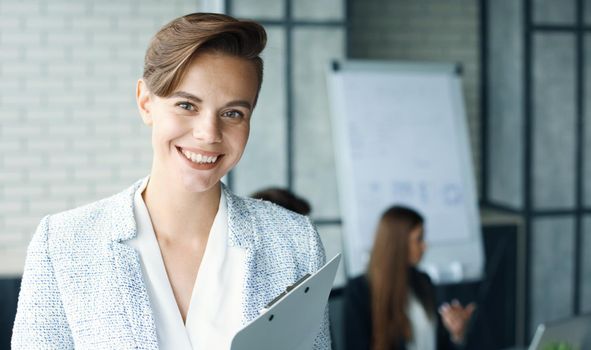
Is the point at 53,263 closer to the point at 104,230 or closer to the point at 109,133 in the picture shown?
the point at 104,230

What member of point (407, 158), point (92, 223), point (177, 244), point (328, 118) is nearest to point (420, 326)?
point (407, 158)

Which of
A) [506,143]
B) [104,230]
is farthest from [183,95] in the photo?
[506,143]

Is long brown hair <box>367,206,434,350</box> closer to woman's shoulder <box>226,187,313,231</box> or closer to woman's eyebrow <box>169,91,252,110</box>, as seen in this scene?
woman's shoulder <box>226,187,313,231</box>

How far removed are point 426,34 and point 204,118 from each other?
4004 mm

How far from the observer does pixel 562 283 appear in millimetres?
4766

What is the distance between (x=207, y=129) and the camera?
121 cm

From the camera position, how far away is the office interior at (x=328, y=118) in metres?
4.09

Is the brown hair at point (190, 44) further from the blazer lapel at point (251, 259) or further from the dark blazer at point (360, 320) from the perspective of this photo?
the dark blazer at point (360, 320)

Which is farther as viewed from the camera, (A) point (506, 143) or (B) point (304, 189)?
(A) point (506, 143)

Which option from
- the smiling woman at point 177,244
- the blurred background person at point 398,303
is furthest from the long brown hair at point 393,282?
the smiling woman at point 177,244

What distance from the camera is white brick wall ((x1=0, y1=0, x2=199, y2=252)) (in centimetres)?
426

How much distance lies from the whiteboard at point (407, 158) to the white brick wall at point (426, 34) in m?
0.65

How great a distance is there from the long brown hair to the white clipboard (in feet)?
5.96

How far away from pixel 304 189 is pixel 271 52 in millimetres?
812
